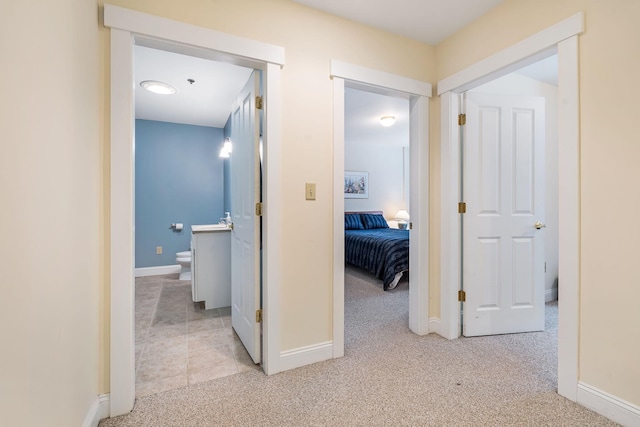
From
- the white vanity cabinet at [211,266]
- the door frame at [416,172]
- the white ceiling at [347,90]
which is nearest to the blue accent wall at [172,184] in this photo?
the white ceiling at [347,90]

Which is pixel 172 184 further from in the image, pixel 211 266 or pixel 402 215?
pixel 402 215

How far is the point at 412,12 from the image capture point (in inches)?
79.3

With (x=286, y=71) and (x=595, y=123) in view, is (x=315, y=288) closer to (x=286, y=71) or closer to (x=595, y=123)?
(x=286, y=71)

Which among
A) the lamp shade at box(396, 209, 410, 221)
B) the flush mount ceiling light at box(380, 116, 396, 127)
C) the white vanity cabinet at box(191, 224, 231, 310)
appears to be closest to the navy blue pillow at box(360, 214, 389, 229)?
the lamp shade at box(396, 209, 410, 221)

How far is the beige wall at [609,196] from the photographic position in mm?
1375

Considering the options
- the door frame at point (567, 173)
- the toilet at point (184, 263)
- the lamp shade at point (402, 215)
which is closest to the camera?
the door frame at point (567, 173)

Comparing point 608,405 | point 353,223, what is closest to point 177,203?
point 353,223

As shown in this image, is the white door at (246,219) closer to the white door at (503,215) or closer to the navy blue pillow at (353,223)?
the white door at (503,215)

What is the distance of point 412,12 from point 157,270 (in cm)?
474

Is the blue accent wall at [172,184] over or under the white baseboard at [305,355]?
over

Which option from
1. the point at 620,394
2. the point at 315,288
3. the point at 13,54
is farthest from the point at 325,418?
the point at 13,54

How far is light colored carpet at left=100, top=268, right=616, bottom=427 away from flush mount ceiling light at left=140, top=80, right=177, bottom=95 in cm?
302

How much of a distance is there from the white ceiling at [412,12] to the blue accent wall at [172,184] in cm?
357

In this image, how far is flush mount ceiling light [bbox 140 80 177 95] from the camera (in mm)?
3135
